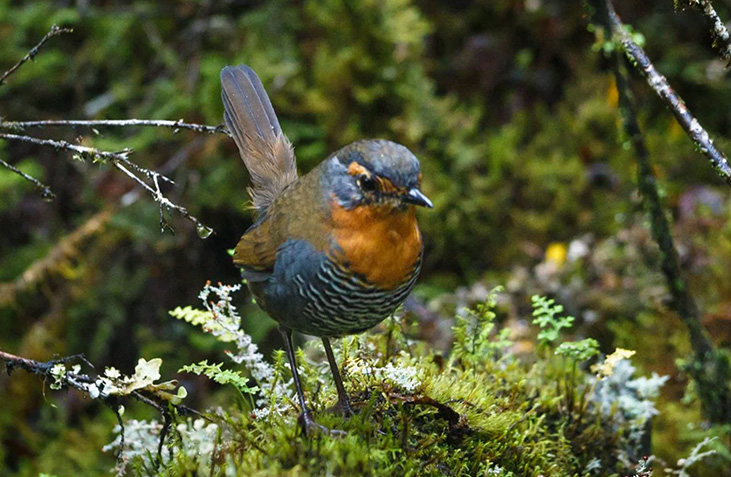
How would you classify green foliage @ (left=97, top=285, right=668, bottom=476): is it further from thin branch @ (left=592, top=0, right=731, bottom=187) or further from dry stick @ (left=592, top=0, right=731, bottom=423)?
thin branch @ (left=592, top=0, right=731, bottom=187)

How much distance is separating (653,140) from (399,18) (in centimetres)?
242

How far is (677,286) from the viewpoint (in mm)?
3414

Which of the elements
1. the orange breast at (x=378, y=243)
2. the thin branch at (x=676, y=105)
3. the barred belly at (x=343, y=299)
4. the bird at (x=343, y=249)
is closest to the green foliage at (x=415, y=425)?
the bird at (x=343, y=249)

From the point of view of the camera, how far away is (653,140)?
6.62 meters

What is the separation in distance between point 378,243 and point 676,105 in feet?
3.68

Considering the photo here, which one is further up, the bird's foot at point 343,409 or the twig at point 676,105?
the twig at point 676,105

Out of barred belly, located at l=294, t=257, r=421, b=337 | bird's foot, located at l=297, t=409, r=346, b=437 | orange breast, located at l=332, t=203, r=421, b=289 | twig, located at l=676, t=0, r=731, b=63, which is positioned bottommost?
bird's foot, located at l=297, t=409, r=346, b=437

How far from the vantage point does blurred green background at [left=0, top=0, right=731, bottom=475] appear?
5602 millimetres

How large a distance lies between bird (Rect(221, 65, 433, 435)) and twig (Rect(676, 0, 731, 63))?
3.47ft

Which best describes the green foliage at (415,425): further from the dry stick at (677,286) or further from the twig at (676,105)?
the twig at (676,105)

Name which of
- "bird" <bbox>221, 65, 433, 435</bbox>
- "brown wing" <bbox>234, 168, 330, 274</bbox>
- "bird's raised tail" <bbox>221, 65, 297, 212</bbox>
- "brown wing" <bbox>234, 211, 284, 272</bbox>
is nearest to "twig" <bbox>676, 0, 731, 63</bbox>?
"bird" <bbox>221, 65, 433, 435</bbox>

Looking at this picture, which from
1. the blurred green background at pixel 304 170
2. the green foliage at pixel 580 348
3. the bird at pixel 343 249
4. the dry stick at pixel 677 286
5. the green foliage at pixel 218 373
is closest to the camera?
the green foliage at pixel 218 373

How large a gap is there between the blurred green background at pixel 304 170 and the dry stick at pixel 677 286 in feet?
4.56

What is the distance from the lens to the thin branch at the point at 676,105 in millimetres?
2537
